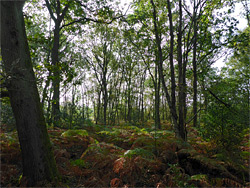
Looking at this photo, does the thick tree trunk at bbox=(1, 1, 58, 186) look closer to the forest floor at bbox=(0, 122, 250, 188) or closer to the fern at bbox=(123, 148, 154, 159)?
the forest floor at bbox=(0, 122, 250, 188)

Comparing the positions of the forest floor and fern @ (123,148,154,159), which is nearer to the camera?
the forest floor

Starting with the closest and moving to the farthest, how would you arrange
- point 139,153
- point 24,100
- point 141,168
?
point 24,100
point 141,168
point 139,153

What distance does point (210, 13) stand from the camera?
36.2 feet

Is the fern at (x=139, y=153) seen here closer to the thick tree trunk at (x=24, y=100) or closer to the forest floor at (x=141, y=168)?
the forest floor at (x=141, y=168)

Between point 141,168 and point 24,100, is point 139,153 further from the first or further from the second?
point 24,100

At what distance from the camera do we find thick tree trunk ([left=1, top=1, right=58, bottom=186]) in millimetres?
3217

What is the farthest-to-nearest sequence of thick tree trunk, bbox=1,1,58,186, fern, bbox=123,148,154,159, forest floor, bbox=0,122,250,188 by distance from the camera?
fern, bbox=123,148,154,159 < forest floor, bbox=0,122,250,188 < thick tree trunk, bbox=1,1,58,186

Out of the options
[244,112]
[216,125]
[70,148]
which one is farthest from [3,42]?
[244,112]

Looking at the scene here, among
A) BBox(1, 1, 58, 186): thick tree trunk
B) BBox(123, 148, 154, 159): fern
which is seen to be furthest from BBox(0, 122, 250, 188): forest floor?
BBox(1, 1, 58, 186): thick tree trunk

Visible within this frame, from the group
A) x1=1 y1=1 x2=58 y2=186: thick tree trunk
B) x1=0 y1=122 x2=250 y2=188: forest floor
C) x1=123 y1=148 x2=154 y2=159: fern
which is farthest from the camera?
x1=123 y1=148 x2=154 y2=159: fern

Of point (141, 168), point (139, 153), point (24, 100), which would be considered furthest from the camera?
point (139, 153)

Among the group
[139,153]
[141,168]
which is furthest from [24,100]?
[139,153]

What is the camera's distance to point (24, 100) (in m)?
3.29

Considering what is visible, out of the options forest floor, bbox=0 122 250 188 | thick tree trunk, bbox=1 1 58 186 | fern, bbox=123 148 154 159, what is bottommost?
forest floor, bbox=0 122 250 188
